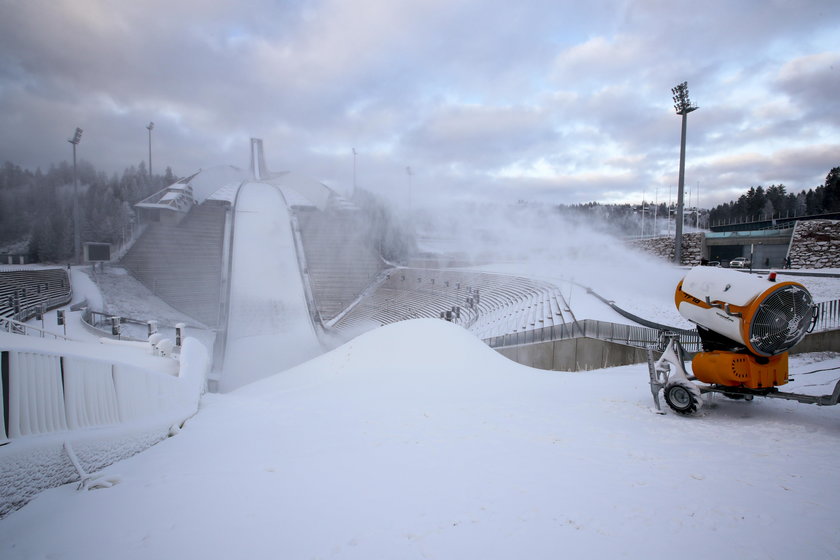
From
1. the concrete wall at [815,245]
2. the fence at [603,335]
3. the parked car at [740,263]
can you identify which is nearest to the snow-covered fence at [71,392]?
the fence at [603,335]

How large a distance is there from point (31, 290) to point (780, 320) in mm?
25830

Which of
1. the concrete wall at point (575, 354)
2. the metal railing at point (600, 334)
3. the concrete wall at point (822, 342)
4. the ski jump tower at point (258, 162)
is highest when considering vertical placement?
the ski jump tower at point (258, 162)

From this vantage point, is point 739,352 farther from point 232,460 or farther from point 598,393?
point 232,460

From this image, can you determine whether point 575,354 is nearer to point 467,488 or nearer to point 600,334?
point 600,334

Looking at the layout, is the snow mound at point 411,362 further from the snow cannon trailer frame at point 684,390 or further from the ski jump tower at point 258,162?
the ski jump tower at point 258,162

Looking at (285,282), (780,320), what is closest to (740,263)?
(780,320)

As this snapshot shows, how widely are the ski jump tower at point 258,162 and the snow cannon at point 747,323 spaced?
184 ft

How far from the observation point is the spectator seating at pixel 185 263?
977 inches

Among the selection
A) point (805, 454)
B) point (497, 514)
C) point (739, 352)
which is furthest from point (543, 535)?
point (739, 352)

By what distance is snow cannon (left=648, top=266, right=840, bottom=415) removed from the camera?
406 centimetres

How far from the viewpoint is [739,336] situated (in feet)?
13.5

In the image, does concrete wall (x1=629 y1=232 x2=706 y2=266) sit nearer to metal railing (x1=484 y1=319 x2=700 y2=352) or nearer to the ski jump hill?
the ski jump hill

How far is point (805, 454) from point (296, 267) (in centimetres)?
2927

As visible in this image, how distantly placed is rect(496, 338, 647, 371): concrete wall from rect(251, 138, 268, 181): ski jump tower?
5082cm
